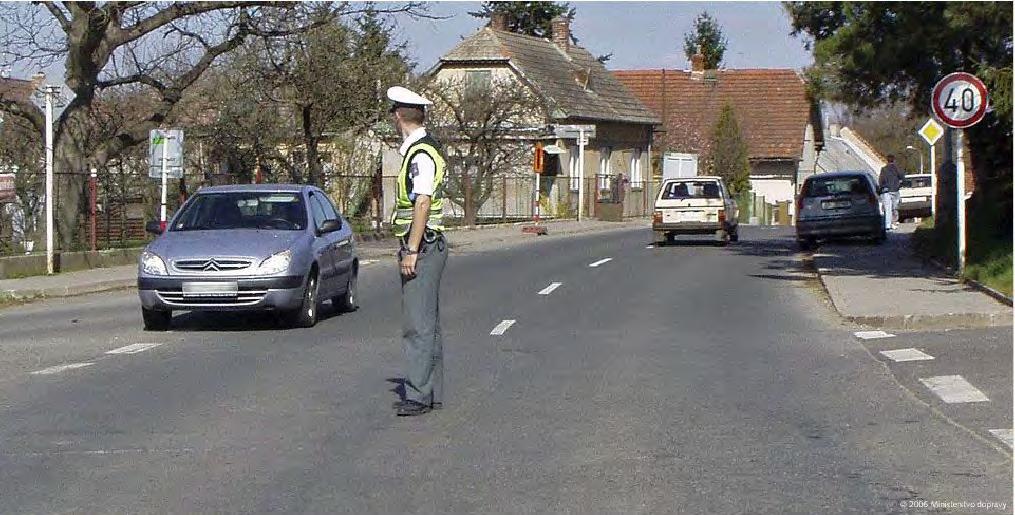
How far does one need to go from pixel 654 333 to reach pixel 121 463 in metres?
7.84

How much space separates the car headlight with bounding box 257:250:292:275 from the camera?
14.9 metres

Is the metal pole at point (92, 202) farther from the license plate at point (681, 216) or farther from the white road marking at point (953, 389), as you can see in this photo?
the white road marking at point (953, 389)

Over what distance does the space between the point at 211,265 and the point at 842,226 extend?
58.9 feet

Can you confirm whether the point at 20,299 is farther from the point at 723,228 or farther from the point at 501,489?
the point at 723,228

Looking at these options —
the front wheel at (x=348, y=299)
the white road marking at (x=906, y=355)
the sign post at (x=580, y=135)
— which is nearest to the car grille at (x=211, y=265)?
the front wheel at (x=348, y=299)

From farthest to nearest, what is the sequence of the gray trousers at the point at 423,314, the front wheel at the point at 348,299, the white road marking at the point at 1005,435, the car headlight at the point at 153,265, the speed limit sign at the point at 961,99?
the speed limit sign at the point at 961,99 < the front wheel at the point at 348,299 < the car headlight at the point at 153,265 < the gray trousers at the point at 423,314 < the white road marking at the point at 1005,435

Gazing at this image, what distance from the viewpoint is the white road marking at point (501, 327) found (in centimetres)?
1505

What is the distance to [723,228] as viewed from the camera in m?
34.4

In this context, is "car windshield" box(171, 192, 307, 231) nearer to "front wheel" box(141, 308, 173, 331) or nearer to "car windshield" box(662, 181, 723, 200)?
"front wheel" box(141, 308, 173, 331)

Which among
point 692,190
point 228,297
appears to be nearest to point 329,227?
point 228,297

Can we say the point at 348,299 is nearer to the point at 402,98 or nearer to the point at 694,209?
the point at 402,98

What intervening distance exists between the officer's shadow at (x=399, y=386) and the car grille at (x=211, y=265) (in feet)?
12.8

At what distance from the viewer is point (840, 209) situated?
30078 millimetres

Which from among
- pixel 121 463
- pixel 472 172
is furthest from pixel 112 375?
pixel 472 172
